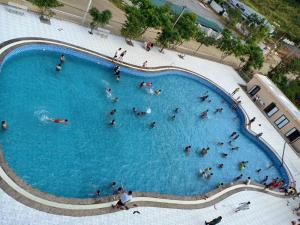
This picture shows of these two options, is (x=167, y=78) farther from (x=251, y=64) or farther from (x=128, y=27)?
(x=251, y=64)

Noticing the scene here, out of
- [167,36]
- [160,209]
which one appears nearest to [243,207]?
[160,209]

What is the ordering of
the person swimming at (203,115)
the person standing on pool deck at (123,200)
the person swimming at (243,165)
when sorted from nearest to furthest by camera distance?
1. the person standing on pool deck at (123,200)
2. the person swimming at (243,165)
3. the person swimming at (203,115)

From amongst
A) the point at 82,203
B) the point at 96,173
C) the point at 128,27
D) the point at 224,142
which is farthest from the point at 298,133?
the point at 82,203

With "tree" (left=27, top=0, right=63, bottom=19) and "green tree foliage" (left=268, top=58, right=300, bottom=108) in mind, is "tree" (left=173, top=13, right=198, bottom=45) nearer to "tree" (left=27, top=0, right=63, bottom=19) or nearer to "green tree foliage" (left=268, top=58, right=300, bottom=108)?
"tree" (left=27, top=0, right=63, bottom=19)

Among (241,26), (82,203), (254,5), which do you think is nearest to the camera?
(82,203)

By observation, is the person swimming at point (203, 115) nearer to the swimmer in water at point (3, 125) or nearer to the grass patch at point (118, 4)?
the grass patch at point (118, 4)

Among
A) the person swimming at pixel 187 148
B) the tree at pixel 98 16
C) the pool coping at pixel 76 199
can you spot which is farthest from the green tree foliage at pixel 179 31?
the person swimming at pixel 187 148
